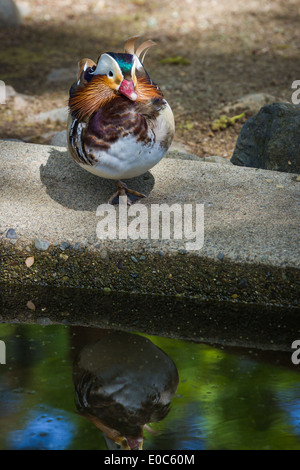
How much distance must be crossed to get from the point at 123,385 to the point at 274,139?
2.02 metres

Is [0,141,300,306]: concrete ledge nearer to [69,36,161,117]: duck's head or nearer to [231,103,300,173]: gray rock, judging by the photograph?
[231,103,300,173]: gray rock

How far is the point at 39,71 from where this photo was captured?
5.99 meters

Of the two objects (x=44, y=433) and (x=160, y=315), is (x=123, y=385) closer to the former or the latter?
(x=44, y=433)

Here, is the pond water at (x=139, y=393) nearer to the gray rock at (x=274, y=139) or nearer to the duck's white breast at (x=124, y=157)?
the duck's white breast at (x=124, y=157)

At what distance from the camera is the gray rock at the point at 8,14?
283 inches

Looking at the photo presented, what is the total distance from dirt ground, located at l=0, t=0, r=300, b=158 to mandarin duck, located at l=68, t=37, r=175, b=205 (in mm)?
1526

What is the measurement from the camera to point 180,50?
654 cm

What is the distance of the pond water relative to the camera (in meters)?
2.02

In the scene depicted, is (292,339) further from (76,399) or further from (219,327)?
(76,399)

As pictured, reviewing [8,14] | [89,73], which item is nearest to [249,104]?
[89,73]

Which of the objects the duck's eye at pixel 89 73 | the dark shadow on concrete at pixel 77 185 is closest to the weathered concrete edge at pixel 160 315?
the dark shadow on concrete at pixel 77 185

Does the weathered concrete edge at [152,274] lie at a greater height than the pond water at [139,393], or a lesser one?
greater

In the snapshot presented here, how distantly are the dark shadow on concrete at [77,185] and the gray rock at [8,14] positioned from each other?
4202 mm
